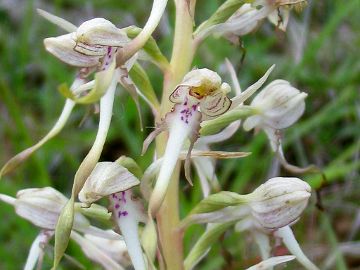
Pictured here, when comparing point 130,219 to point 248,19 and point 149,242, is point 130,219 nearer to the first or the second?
point 149,242

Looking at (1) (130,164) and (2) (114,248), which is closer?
(1) (130,164)

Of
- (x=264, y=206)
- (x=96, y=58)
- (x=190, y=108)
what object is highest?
(x=96, y=58)

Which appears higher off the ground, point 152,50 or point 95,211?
point 152,50

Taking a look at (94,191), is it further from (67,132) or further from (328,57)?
(328,57)

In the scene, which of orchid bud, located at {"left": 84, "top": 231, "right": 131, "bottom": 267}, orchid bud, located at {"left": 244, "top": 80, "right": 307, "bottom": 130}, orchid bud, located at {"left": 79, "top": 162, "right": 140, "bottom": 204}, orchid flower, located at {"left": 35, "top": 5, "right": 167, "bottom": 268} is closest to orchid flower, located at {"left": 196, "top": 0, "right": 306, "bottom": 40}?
orchid bud, located at {"left": 244, "top": 80, "right": 307, "bottom": 130}

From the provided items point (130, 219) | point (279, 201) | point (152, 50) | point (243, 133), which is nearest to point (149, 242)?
point (130, 219)

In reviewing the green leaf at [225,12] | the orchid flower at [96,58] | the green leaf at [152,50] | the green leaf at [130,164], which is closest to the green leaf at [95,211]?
the green leaf at [130,164]

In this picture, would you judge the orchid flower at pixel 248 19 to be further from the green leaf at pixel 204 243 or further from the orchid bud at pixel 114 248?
the orchid bud at pixel 114 248

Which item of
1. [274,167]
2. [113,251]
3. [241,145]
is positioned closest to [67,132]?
[241,145]
